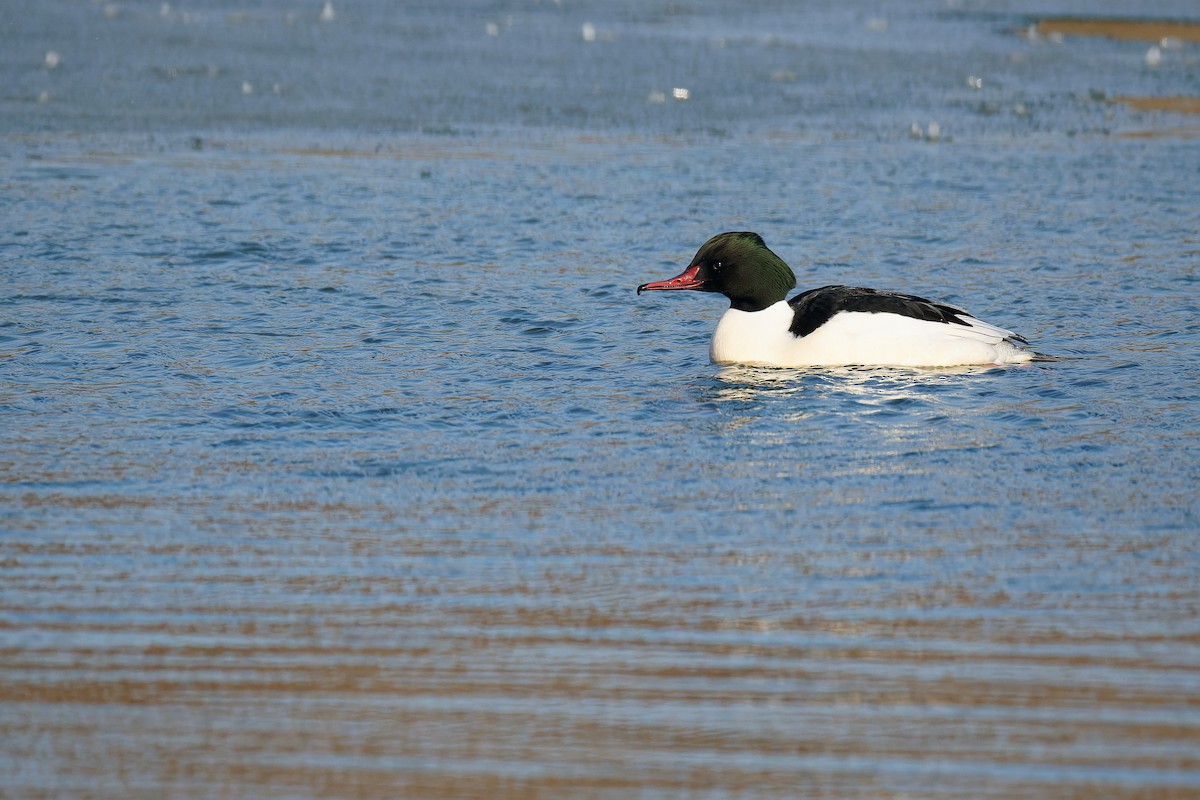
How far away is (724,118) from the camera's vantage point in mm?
16156

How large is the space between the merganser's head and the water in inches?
15.7

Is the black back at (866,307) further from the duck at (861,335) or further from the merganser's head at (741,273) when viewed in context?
the merganser's head at (741,273)

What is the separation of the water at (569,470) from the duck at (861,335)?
14 cm

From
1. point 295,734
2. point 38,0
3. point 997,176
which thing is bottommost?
point 295,734

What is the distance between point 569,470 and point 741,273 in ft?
9.65

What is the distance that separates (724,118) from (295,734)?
12.8 m

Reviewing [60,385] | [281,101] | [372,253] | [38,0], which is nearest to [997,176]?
[372,253]

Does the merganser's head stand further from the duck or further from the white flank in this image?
the white flank

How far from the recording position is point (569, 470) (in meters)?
6.40

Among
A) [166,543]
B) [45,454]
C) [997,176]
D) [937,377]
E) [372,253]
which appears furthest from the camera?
[997,176]

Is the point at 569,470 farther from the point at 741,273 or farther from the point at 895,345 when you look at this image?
the point at 741,273

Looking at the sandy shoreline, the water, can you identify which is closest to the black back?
the water

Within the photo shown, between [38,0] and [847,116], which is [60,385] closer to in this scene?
[847,116]

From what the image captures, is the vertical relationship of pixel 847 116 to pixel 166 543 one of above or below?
above
